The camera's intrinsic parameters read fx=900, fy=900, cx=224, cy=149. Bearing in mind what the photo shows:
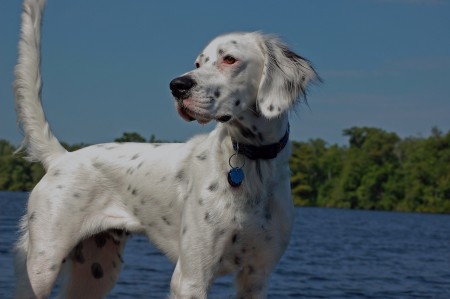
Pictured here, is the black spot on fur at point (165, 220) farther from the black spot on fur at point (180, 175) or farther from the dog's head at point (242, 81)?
the dog's head at point (242, 81)

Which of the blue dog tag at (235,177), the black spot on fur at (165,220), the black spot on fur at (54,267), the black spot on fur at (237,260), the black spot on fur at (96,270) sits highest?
the blue dog tag at (235,177)

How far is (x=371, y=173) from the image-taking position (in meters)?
114

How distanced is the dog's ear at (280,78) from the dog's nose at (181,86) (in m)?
0.50

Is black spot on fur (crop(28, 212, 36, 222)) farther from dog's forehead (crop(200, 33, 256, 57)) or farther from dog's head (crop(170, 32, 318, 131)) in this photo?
dog's forehead (crop(200, 33, 256, 57))

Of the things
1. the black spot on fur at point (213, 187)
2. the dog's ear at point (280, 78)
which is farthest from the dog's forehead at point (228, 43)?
the black spot on fur at point (213, 187)

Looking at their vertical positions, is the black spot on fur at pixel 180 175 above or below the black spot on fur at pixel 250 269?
above

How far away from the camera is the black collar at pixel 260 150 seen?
603 centimetres

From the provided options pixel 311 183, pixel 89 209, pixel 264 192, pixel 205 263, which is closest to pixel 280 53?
pixel 264 192

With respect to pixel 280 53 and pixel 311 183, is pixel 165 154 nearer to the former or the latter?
pixel 280 53

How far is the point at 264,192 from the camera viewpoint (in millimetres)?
6066

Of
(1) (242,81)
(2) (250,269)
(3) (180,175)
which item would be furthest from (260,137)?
(2) (250,269)

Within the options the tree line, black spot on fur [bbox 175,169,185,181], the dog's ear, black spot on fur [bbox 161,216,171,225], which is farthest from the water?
the tree line

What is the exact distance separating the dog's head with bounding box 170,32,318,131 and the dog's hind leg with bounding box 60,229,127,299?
74.9 inches

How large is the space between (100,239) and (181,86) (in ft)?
6.95
